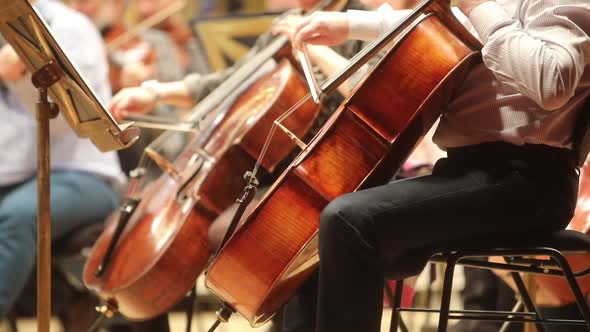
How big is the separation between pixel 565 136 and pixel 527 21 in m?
0.22

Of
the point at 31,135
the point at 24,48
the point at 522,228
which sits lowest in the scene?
the point at 522,228

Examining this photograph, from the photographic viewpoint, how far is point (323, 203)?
1.57 m

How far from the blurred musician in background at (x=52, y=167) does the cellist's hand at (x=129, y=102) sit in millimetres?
225

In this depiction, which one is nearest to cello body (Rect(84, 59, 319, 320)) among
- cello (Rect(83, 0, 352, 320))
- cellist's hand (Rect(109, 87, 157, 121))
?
cello (Rect(83, 0, 352, 320))

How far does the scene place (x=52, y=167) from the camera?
8.45 feet

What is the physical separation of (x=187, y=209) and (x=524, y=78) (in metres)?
0.92

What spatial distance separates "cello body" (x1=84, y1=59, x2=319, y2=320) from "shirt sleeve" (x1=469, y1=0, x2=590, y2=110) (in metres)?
0.65

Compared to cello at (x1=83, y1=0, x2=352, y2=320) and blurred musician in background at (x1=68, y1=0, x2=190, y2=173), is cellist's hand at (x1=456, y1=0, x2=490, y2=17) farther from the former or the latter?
blurred musician in background at (x1=68, y1=0, x2=190, y2=173)

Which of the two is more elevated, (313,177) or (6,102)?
(6,102)

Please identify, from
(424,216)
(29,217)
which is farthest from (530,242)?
(29,217)

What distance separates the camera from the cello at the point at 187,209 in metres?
1.99

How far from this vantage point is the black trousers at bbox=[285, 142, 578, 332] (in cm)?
146

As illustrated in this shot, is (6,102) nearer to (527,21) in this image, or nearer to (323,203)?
(323,203)

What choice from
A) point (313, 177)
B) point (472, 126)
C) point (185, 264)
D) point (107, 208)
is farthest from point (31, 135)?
point (472, 126)
